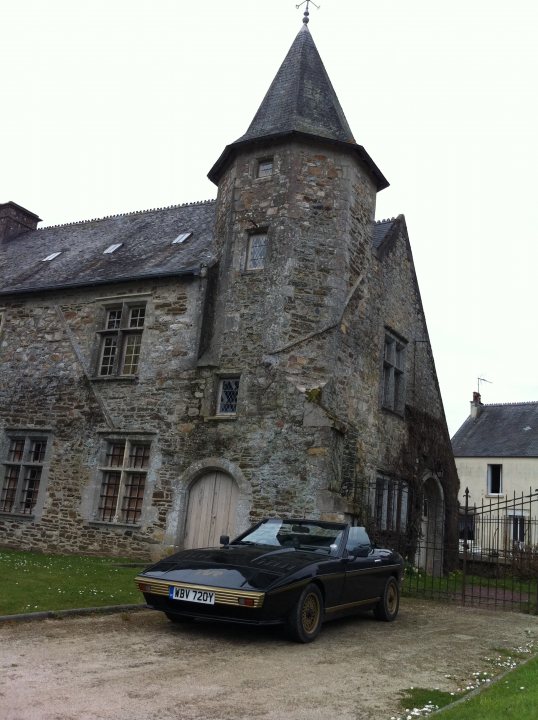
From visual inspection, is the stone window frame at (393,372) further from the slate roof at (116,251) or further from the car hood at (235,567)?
the car hood at (235,567)

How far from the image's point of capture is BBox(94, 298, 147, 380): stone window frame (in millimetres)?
16516

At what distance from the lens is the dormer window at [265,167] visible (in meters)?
16.2

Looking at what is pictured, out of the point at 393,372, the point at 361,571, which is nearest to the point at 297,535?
the point at 361,571

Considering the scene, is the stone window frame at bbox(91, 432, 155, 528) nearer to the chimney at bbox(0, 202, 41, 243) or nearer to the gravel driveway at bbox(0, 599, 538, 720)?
the gravel driveway at bbox(0, 599, 538, 720)

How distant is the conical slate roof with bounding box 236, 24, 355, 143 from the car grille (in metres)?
11.7

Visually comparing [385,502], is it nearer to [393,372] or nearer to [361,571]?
[393,372]

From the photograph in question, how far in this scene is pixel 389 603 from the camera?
939cm

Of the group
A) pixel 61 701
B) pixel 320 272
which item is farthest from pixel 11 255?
pixel 61 701

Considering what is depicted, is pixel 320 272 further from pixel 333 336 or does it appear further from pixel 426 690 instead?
pixel 426 690

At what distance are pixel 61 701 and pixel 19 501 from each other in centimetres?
1322

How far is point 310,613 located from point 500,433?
30.2 meters

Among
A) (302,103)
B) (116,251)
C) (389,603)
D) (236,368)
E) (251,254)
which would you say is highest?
(302,103)

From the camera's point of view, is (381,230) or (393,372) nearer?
(393,372)

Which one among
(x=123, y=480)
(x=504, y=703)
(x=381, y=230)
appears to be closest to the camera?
(x=504, y=703)
